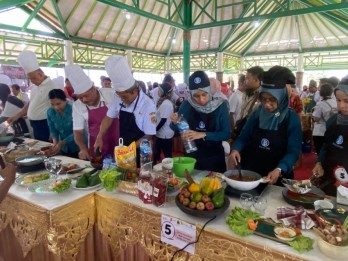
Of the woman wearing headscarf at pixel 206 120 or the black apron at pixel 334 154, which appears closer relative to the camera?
the black apron at pixel 334 154

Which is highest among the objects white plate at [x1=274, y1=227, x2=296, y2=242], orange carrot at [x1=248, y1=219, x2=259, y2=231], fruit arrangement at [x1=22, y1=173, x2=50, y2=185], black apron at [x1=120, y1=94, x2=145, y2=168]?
black apron at [x1=120, y1=94, x2=145, y2=168]

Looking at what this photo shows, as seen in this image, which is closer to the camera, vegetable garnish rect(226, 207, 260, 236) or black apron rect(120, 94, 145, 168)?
vegetable garnish rect(226, 207, 260, 236)

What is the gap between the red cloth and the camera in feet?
3.47

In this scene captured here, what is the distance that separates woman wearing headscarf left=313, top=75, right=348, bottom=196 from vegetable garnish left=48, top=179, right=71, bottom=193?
156 cm

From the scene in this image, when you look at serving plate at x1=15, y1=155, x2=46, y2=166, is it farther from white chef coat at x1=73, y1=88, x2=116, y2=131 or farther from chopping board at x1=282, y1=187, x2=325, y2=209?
chopping board at x1=282, y1=187, x2=325, y2=209

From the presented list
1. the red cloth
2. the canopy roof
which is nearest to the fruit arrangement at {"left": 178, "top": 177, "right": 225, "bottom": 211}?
the red cloth

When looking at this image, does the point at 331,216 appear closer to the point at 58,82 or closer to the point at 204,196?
the point at 204,196

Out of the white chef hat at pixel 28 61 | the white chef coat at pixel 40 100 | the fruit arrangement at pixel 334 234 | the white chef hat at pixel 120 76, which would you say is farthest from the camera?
the white chef coat at pixel 40 100

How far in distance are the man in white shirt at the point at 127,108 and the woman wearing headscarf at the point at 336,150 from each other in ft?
4.10

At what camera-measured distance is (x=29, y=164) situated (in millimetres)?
1744

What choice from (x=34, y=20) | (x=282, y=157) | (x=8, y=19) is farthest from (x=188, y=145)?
(x=34, y=20)

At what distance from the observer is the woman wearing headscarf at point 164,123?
149 inches

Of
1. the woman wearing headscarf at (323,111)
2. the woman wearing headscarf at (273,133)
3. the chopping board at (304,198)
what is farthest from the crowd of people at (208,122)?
the woman wearing headscarf at (323,111)

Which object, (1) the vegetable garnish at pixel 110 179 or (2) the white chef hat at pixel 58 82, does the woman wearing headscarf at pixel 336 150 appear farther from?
(2) the white chef hat at pixel 58 82
